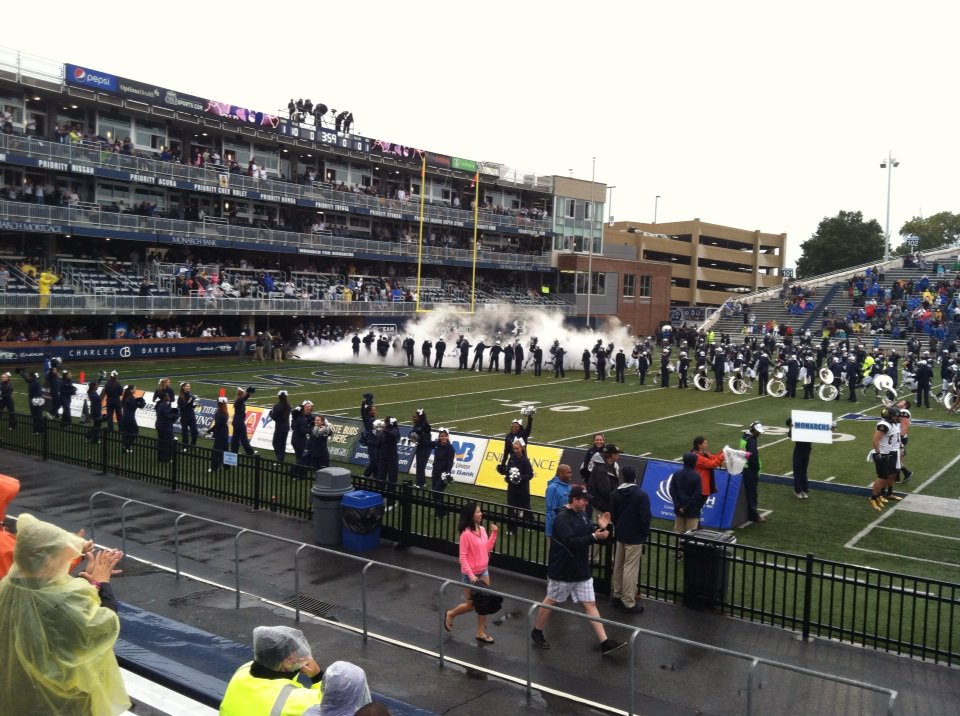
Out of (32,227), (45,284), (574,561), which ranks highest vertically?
(32,227)

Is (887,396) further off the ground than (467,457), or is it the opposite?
→ (887,396)

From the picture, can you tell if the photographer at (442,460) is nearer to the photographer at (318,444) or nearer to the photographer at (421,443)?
the photographer at (421,443)

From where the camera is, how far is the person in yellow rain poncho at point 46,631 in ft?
13.0

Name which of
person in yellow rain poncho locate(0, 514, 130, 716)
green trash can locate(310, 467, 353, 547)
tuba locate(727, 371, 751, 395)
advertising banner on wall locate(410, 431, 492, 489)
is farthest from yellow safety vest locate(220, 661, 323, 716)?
tuba locate(727, 371, 751, 395)

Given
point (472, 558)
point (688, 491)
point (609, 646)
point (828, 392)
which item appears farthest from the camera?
point (828, 392)

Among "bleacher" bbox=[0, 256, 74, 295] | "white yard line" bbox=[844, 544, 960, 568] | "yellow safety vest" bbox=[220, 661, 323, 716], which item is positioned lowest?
"white yard line" bbox=[844, 544, 960, 568]

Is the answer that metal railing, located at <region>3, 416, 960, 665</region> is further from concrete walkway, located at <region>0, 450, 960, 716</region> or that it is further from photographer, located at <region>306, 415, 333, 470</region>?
photographer, located at <region>306, 415, 333, 470</region>

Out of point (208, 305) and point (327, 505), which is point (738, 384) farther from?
point (208, 305)

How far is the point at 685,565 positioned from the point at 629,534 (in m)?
0.99

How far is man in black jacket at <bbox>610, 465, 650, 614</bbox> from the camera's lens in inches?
378

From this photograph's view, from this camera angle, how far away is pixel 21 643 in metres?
3.97

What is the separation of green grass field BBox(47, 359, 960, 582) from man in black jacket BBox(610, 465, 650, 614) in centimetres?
394

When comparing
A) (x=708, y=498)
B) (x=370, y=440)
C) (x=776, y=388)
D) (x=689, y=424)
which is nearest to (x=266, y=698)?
(x=708, y=498)

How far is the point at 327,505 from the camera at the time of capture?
39.9 feet
